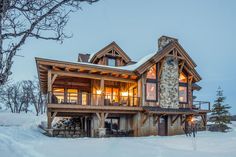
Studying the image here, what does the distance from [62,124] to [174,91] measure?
1057 cm

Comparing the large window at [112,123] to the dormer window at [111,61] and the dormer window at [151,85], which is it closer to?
the dormer window at [151,85]

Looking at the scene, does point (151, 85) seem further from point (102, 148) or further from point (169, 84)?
point (102, 148)

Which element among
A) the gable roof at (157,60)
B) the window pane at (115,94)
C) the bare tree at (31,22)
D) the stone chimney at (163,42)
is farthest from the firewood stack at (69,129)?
the bare tree at (31,22)

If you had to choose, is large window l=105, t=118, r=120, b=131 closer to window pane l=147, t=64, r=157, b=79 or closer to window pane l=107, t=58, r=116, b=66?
window pane l=147, t=64, r=157, b=79

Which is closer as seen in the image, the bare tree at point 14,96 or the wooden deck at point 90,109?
the wooden deck at point 90,109

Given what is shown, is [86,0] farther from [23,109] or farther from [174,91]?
[23,109]

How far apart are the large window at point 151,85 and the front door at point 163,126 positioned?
2128 mm

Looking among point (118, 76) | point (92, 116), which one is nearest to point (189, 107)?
point (118, 76)

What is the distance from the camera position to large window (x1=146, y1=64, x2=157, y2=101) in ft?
70.1

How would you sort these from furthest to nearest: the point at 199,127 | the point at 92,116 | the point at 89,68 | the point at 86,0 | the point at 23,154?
the point at 199,127, the point at 92,116, the point at 89,68, the point at 23,154, the point at 86,0

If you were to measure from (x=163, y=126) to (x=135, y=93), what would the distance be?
150 inches

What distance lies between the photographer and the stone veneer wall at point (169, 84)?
21.8m

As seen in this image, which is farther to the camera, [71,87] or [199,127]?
[199,127]

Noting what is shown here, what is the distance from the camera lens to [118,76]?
20844 mm
